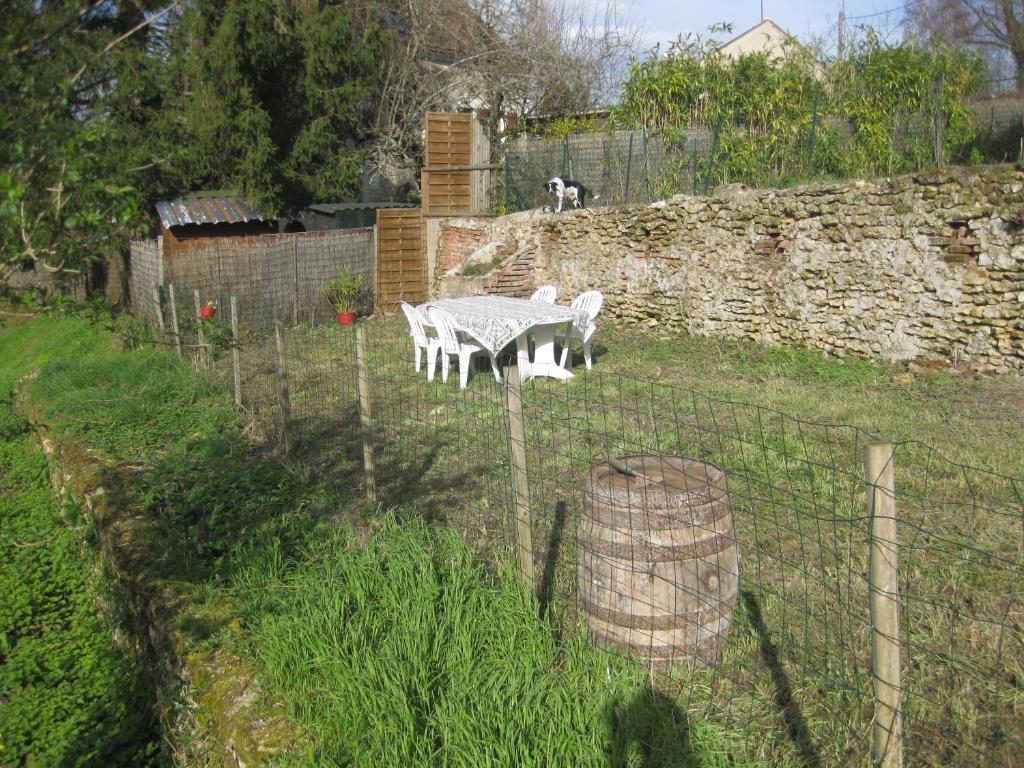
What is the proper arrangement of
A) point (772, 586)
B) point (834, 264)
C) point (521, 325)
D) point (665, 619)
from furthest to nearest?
point (834, 264) → point (521, 325) → point (772, 586) → point (665, 619)

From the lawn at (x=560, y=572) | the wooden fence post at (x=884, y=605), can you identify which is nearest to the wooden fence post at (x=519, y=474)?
the lawn at (x=560, y=572)

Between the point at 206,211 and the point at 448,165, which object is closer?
the point at 206,211

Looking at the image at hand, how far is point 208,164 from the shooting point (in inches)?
595

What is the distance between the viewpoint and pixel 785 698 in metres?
3.01

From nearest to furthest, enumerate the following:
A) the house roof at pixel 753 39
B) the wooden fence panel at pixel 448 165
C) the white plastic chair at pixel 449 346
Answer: the white plastic chair at pixel 449 346 → the wooden fence panel at pixel 448 165 → the house roof at pixel 753 39

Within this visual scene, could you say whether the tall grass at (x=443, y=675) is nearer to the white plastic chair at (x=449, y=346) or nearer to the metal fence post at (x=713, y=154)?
the white plastic chair at (x=449, y=346)

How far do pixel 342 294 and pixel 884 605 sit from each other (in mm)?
12365

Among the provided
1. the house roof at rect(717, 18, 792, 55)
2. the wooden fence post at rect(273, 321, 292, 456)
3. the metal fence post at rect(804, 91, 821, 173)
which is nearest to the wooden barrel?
the wooden fence post at rect(273, 321, 292, 456)

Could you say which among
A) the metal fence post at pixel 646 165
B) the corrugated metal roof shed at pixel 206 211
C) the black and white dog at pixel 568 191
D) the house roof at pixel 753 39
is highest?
the house roof at pixel 753 39

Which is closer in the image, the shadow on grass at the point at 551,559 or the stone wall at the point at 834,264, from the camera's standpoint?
the shadow on grass at the point at 551,559

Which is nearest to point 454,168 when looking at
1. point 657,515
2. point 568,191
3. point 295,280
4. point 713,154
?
point 568,191

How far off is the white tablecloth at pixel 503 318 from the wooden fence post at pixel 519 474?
463 cm

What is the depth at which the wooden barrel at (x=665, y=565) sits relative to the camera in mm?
3092

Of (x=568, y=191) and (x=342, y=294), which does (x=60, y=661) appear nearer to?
(x=342, y=294)
